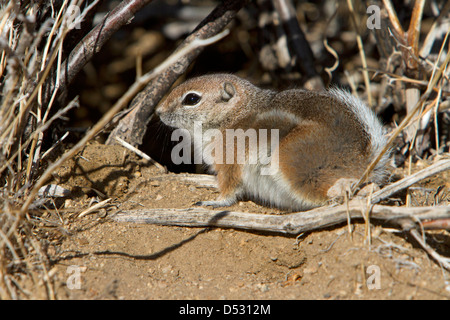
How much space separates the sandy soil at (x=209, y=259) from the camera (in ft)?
8.94

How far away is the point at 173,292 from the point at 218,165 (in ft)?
4.62

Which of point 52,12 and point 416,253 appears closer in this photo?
point 416,253

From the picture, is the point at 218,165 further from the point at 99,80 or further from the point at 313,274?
the point at 99,80

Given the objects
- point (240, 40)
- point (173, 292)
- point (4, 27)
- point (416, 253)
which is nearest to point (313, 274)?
point (416, 253)

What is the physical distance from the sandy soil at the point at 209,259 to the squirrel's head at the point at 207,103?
82 cm

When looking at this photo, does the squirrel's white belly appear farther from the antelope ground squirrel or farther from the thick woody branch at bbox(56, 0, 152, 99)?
the thick woody branch at bbox(56, 0, 152, 99)

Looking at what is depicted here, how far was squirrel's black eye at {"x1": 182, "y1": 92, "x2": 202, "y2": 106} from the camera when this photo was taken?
429cm

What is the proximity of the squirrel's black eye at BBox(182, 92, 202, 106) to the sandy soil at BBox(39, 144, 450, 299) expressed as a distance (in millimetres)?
957

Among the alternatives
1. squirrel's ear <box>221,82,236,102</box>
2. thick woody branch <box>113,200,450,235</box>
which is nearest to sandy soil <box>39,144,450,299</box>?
thick woody branch <box>113,200,450,235</box>

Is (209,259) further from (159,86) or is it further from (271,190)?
(159,86)

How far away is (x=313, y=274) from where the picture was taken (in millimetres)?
2967

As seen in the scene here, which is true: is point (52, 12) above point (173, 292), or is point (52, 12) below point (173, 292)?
above

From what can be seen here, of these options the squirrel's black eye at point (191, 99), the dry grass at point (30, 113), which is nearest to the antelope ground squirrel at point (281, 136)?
the squirrel's black eye at point (191, 99)

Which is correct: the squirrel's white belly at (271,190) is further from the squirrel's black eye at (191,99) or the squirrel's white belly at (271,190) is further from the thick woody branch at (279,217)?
the squirrel's black eye at (191,99)
